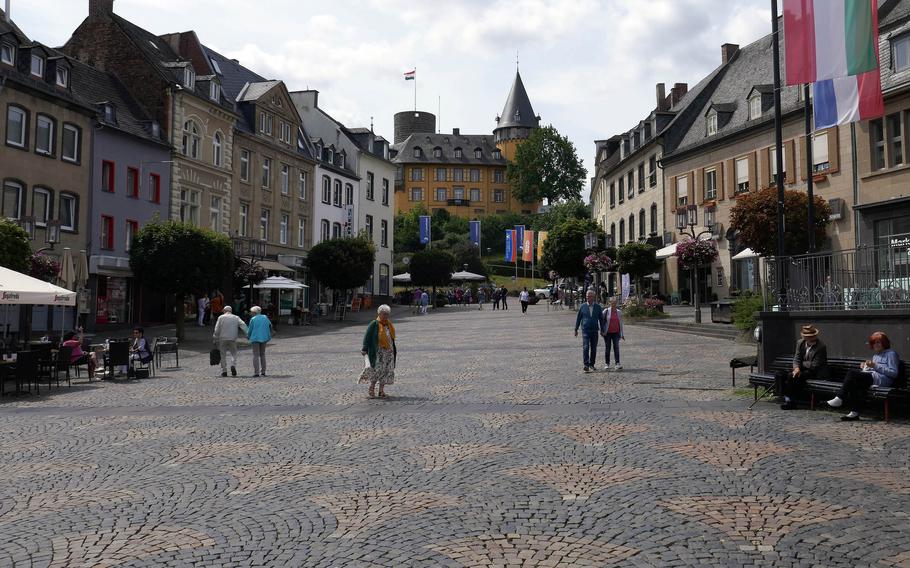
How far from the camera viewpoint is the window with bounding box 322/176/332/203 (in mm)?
54094

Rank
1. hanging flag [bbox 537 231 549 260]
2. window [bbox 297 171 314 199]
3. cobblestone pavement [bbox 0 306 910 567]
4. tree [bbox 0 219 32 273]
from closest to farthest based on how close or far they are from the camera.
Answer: cobblestone pavement [bbox 0 306 910 567] < tree [bbox 0 219 32 273] < window [bbox 297 171 314 199] < hanging flag [bbox 537 231 549 260]

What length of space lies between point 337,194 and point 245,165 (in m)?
12.3

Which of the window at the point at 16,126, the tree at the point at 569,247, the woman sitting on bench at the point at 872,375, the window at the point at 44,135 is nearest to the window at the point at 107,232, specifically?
the window at the point at 44,135

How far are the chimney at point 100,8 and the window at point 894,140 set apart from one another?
35431mm

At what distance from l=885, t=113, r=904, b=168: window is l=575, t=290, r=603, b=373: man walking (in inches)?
691

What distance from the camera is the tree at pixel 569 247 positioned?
46969mm

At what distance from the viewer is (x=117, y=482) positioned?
7383 millimetres

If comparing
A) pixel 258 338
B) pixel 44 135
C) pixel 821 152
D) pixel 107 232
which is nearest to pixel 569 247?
pixel 821 152

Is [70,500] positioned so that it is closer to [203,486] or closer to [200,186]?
[203,486]

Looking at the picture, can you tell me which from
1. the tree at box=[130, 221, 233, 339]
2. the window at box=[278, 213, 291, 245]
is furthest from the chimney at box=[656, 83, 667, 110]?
the tree at box=[130, 221, 233, 339]

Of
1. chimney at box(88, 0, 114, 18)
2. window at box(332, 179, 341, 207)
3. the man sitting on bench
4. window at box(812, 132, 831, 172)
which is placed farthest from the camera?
window at box(332, 179, 341, 207)

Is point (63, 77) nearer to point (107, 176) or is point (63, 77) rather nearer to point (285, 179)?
point (107, 176)

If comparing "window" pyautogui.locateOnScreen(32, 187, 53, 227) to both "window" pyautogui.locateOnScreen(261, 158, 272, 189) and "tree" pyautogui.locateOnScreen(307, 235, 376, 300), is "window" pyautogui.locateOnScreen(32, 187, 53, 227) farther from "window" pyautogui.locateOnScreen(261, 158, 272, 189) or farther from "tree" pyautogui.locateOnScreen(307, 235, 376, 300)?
"window" pyautogui.locateOnScreen(261, 158, 272, 189)

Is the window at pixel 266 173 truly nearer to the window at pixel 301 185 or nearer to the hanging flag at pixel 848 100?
the window at pixel 301 185
